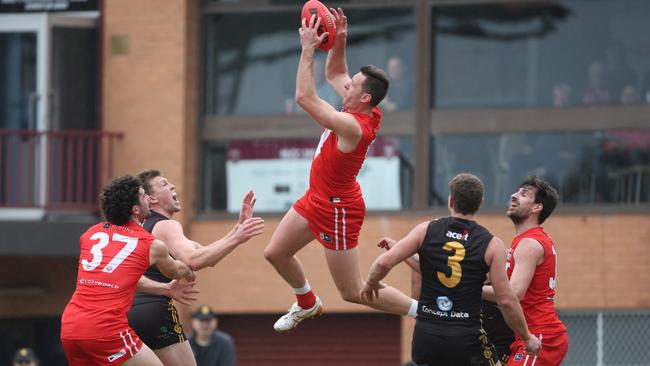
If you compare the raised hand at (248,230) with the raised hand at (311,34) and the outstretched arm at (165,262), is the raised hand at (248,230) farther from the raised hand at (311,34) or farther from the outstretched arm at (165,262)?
the raised hand at (311,34)

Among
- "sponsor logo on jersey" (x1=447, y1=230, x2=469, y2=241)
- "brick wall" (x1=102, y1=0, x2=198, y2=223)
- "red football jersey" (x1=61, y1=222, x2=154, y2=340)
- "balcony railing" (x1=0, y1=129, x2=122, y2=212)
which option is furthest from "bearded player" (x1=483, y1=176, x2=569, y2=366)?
"balcony railing" (x1=0, y1=129, x2=122, y2=212)

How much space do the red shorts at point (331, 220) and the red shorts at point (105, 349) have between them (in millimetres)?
1779

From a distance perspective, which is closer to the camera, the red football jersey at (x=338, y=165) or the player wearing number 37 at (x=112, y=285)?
the player wearing number 37 at (x=112, y=285)

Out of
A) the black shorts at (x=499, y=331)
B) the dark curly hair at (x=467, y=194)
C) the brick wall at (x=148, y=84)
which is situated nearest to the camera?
the dark curly hair at (x=467, y=194)

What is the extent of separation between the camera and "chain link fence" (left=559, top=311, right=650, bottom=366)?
57.8ft

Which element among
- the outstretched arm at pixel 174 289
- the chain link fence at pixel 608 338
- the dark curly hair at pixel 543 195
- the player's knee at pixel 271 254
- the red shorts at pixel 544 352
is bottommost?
the chain link fence at pixel 608 338

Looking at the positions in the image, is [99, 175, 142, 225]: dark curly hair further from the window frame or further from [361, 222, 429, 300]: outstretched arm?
the window frame

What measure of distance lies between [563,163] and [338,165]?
8252 millimetres

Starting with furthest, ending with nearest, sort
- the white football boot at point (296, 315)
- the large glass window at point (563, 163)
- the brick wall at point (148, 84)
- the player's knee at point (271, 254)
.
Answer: the brick wall at point (148, 84) → the large glass window at point (563, 163) → the white football boot at point (296, 315) → the player's knee at point (271, 254)

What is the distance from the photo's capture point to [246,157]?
749 inches

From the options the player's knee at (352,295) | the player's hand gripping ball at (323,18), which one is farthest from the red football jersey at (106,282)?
the player's hand gripping ball at (323,18)

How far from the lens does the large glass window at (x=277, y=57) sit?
730 inches

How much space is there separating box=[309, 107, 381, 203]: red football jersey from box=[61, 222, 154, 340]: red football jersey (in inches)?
62.2

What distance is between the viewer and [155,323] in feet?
34.3
